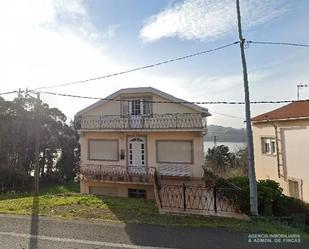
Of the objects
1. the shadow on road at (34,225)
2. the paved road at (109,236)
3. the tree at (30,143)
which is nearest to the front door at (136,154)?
the shadow on road at (34,225)

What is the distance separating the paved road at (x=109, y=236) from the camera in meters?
7.76

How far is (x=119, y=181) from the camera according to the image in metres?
19.5

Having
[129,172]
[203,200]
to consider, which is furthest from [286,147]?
[129,172]

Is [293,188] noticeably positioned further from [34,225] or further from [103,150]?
[34,225]

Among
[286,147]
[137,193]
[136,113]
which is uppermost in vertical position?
[136,113]

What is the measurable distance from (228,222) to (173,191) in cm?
591

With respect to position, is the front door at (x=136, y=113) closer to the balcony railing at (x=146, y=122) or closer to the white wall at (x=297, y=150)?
the balcony railing at (x=146, y=122)

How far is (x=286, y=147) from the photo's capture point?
20250mm

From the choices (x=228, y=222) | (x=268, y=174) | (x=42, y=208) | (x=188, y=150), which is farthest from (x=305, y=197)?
(x=42, y=208)

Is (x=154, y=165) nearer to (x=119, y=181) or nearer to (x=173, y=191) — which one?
(x=119, y=181)

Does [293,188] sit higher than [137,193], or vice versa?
[293,188]

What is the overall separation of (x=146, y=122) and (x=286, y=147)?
9581mm

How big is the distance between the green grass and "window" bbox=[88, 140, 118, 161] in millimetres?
6190

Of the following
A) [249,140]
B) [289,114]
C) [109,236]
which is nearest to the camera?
[109,236]
